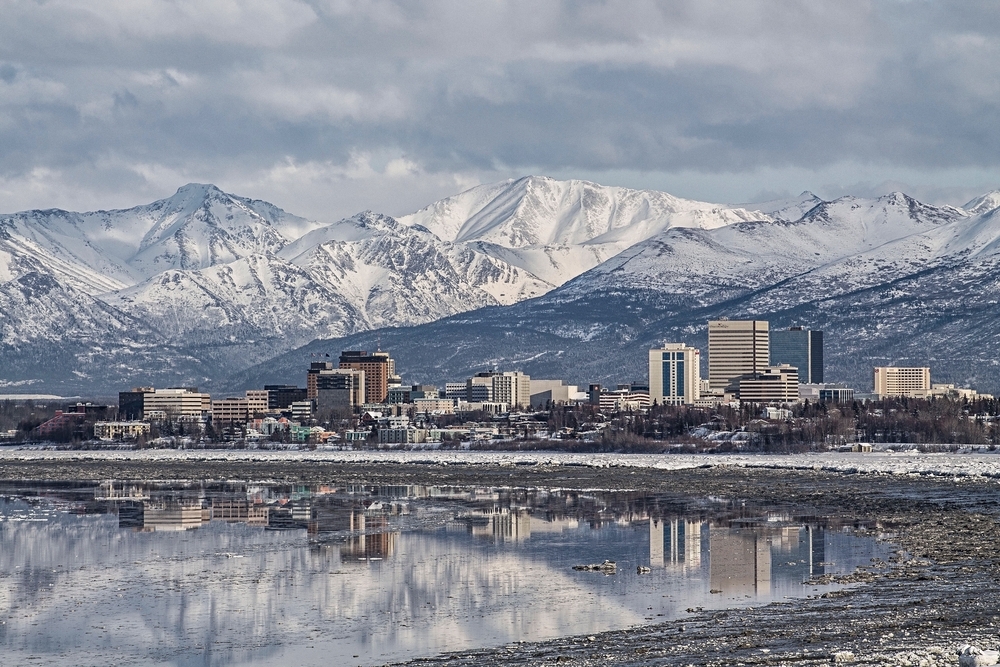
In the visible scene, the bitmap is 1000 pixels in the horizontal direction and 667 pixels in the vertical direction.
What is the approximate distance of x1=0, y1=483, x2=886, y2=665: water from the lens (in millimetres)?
48125

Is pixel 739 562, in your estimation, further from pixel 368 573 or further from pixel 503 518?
pixel 503 518

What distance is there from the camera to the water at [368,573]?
158 ft

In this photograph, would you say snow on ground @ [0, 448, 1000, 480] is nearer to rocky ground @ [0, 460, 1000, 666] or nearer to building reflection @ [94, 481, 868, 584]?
rocky ground @ [0, 460, 1000, 666]

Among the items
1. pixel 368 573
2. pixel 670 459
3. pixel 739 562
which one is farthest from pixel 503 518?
pixel 670 459

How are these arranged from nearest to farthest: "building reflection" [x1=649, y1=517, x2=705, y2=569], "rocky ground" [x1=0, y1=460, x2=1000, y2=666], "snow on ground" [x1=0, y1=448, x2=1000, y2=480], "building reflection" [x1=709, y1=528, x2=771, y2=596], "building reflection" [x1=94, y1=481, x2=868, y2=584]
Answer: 1. "rocky ground" [x1=0, y1=460, x2=1000, y2=666]
2. "building reflection" [x1=709, y1=528, x2=771, y2=596]
3. "building reflection" [x1=649, y1=517, x2=705, y2=569]
4. "building reflection" [x1=94, y1=481, x2=868, y2=584]
5. "snow on ground" [x1=0, y1=448, x2=1000, y2=480]

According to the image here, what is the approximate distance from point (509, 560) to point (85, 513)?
115 feet

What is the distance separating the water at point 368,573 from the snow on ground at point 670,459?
128 feet

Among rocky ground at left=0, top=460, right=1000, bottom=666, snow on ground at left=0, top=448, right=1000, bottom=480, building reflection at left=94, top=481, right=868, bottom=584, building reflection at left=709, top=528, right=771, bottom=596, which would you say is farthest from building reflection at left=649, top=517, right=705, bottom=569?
snow on ground at left=0, top=448, right=1000, bottom=480

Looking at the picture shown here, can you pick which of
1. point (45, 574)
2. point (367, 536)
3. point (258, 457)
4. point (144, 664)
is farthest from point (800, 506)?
point (258, 457)

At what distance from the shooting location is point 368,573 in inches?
2425

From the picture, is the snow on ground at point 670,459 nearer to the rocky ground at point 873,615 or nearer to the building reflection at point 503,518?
the rocky ground at point 873,615

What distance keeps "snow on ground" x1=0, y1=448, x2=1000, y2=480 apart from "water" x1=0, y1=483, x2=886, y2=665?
128ft

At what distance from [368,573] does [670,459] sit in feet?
330

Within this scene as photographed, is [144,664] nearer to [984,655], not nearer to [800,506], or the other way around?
[984,655]
